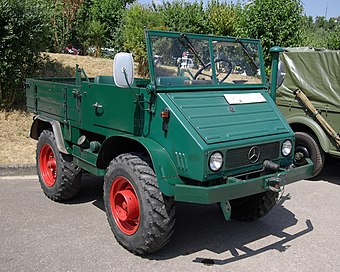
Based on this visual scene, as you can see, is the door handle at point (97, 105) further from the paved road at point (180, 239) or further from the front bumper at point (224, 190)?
the front bumper at point (224, 190)

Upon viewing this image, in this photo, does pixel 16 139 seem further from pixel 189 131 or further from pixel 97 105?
pixel 189 131

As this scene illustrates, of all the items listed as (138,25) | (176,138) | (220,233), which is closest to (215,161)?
(176,138)

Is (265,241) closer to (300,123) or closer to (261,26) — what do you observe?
(300,123)

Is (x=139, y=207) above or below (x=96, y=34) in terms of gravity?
below

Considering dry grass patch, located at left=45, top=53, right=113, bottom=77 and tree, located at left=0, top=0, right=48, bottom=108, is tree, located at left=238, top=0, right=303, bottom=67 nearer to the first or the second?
dry grass patch, located at left=45, top=53, right=113, bottom=77

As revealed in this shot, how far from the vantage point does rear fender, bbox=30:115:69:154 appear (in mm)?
5125

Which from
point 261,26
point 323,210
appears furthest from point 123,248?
point 261,26

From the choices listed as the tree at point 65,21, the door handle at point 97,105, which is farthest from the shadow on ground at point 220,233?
the tree at point 65,21

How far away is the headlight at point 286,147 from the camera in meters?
4.20

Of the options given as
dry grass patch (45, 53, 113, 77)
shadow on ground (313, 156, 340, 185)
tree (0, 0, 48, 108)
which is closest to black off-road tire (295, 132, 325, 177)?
shadow on ground (313, 156, 340, 185)

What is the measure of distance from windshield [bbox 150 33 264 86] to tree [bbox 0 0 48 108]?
509cm

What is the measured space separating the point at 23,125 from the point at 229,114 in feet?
19.2

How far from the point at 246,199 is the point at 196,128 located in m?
1.52

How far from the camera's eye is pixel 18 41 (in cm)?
841
